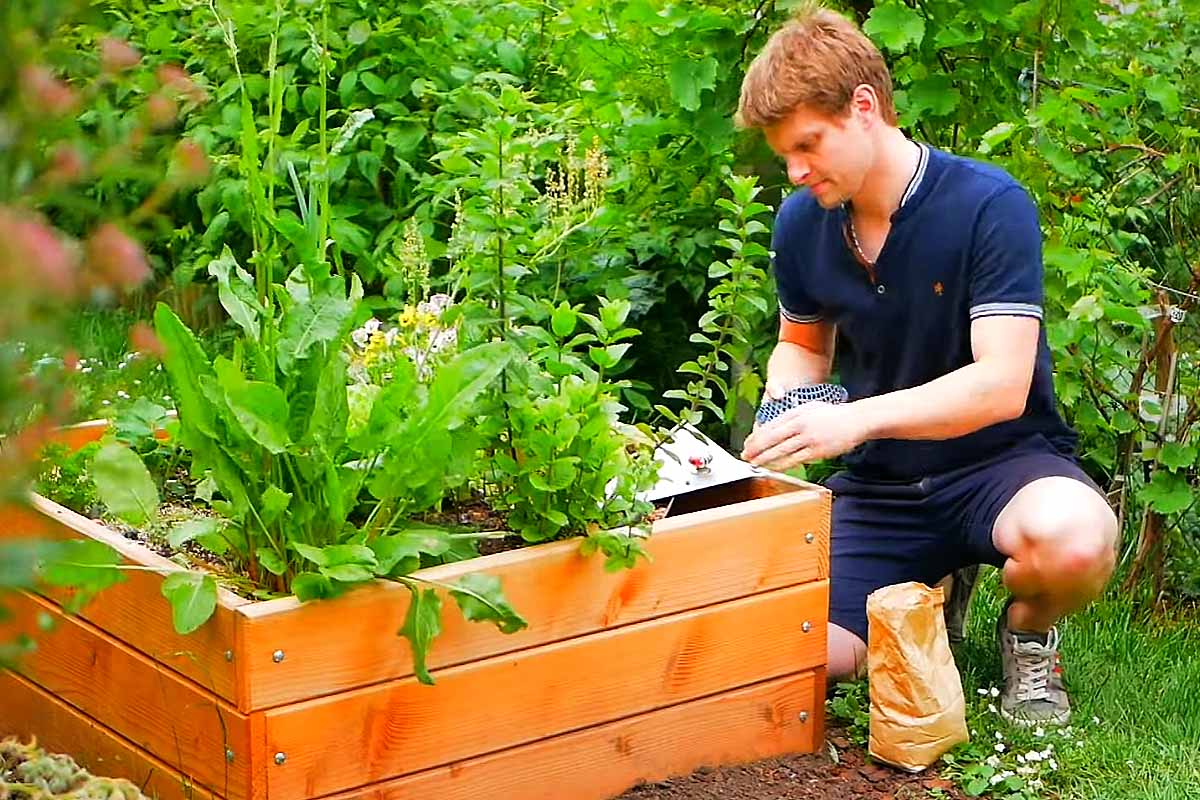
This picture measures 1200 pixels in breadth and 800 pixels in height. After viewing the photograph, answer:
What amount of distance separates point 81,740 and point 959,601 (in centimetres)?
176

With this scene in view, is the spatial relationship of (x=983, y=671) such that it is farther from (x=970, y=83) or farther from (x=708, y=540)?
(x=970, y=83)

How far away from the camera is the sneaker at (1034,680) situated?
9.84 ft

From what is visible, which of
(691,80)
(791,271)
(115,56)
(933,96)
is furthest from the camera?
(691,80)

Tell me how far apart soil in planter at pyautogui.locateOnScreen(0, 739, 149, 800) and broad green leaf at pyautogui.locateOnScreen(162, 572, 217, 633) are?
9.1 inches

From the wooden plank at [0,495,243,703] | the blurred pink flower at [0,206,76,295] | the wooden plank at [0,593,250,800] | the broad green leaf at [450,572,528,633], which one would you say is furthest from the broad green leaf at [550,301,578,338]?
the blurred pink flower at [0,206,76,295]

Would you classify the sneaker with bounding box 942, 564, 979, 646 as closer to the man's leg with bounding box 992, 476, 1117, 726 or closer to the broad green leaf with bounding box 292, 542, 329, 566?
the man's leg with bounding box 992, 476, 1117, 726

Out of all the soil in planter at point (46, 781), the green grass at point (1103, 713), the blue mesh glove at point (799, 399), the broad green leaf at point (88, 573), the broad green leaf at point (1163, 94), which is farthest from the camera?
the broad green leaf at point (1163, 94)

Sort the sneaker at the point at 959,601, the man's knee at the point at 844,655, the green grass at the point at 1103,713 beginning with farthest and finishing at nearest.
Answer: the sneaker at the point at 959,601
the man's knee at the point at 844,655
the green grass at the point at 1103,713

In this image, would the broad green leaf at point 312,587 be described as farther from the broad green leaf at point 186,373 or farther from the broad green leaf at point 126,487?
the broad green leaf at point 126,487

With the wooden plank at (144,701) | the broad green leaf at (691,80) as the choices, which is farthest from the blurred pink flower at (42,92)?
the broad green leaf at (691,80)

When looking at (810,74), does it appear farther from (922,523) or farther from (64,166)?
(64,166)

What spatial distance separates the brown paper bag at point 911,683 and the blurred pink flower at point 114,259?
2100 millimetres

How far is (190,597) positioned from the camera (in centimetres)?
218

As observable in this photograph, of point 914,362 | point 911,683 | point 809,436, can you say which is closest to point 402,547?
point 809,436
